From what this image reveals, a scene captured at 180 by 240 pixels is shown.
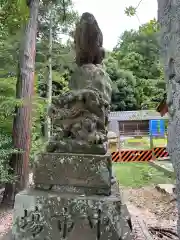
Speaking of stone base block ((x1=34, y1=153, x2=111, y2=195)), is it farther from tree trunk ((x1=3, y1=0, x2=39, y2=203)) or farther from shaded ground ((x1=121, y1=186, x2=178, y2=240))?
tree trunk ((x1=3, y1=0, x2=39, y2=203))

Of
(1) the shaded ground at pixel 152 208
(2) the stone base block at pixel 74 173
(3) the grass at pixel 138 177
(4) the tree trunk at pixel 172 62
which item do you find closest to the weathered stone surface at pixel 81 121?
(2) the stone base block at pixel 74 173

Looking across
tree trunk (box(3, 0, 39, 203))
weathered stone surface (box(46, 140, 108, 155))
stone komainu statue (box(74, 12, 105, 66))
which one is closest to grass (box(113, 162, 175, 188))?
tree trunk (box(3, 0, 39, 203))

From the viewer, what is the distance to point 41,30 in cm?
1157

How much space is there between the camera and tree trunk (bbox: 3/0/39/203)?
5.37 metres

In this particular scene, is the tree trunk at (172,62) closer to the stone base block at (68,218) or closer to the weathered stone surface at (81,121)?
the stone base block at (68,218)

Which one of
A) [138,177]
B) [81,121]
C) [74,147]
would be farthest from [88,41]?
[138,177]

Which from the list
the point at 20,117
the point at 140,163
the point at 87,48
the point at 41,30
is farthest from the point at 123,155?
the point at 87,48

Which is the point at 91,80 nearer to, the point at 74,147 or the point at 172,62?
the point at 74,147

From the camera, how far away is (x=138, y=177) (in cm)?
904

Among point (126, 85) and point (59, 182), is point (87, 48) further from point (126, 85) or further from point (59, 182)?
point (126, 85)

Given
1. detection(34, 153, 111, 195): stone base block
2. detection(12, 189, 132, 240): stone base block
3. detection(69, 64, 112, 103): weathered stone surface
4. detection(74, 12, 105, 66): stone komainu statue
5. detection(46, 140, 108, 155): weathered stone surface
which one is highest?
detection(74, 12, 105, 66): stone komainu statue

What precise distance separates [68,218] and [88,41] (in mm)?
2192

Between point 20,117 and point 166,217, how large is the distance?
3.67 metres

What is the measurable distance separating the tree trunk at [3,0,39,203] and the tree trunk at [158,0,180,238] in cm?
473
